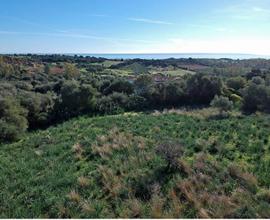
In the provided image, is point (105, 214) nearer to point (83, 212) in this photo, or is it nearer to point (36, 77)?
Result: point (83, 212)

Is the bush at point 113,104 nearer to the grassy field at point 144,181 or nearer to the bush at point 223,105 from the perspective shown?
the bush at point 223,105

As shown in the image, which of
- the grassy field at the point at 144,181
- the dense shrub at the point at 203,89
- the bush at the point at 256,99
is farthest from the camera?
the dense shrub at the point at 203,89

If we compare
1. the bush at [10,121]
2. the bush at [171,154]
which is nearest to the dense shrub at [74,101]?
the bush at [10,121]

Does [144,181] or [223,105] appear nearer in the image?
[144,181]

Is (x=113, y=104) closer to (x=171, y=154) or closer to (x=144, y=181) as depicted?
(x=171, y=154)

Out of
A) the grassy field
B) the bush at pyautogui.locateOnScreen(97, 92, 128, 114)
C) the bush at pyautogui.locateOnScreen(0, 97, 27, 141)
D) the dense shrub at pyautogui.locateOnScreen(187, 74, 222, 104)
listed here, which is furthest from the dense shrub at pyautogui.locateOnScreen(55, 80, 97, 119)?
the grassy field

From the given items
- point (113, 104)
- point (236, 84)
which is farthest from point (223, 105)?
point (236, 84)

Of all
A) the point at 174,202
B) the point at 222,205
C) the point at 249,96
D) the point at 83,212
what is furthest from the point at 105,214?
the point at 249,96

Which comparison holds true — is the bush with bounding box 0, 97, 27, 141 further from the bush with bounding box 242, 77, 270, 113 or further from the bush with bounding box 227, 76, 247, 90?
the bush with bounding box 227, 76, 247, 90
